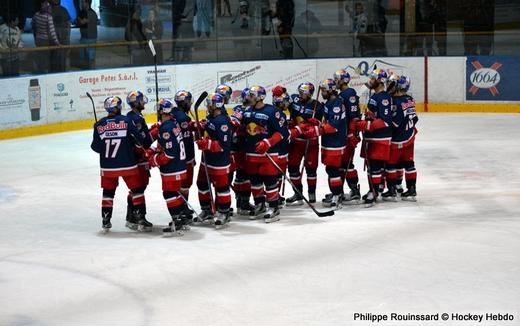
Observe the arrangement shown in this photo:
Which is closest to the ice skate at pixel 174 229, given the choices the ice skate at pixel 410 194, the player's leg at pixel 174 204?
the player's leg at pixel 174 204

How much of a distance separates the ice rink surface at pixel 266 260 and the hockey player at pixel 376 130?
328 millimetres

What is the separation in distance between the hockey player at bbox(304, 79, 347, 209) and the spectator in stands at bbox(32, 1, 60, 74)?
7.69 meters

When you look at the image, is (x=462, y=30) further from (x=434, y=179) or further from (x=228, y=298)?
(x=228, y=298)

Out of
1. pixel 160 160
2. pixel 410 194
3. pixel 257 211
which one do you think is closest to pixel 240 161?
pixel 257 211

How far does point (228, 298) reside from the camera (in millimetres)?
7113

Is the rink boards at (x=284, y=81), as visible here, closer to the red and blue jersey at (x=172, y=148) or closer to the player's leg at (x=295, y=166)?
the player's leg at (x=295, y=166)

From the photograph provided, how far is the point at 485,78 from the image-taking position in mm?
17734

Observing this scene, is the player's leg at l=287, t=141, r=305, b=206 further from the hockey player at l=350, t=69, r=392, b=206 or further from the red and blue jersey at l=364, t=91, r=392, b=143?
the red and blue jersey at l=364, t=91, r=392, b=143

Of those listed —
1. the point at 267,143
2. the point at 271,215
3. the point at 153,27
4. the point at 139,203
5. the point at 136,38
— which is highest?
the point at 153,27

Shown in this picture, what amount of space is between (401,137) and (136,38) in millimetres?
9087

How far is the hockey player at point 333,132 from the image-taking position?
1005 centimetres

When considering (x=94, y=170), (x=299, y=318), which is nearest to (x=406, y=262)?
(x=299, y=318)

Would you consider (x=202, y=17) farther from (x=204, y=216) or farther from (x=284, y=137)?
(x=204, y=216)

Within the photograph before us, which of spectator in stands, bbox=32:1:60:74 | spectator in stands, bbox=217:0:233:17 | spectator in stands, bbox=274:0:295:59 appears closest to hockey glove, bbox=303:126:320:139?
spectator in stands, bbox=32:1:60:74
